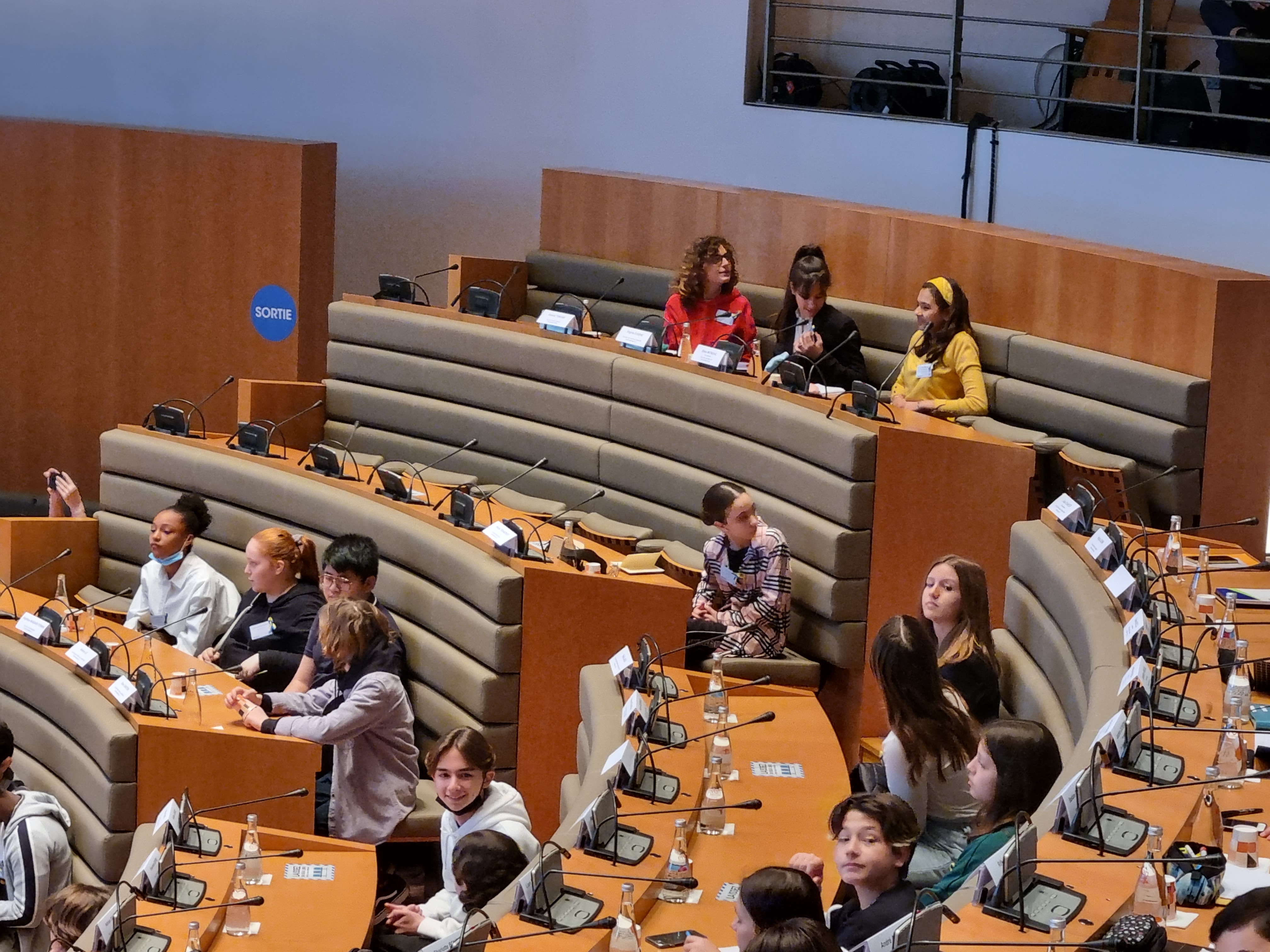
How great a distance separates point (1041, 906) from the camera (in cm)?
272

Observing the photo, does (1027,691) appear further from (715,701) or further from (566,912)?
(566,912)

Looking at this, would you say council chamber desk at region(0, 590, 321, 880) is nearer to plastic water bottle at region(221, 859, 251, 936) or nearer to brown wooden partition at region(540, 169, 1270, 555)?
plastic water bottle at region(221, 859, 251, 936)

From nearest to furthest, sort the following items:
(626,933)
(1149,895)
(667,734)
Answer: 1. (1149,895)
2. (626,933)
3. (667,734)

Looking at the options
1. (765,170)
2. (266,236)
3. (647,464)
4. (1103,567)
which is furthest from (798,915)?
(266,236)

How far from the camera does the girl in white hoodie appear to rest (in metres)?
3.70

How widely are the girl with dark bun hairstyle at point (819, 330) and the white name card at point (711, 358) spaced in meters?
0.28

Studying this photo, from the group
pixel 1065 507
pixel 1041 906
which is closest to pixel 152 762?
pixel 1065 507

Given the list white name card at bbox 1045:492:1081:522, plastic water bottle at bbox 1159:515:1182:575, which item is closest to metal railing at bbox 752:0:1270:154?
plastic water bottle at bbox 1159:515:1182:575

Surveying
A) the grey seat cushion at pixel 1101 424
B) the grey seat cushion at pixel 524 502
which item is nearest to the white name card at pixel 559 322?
the grey seat cushion at pixel 524 502

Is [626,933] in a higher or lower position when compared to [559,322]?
lower

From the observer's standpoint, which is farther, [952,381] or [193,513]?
[193,513]

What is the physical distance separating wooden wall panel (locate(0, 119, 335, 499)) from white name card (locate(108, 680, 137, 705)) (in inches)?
126

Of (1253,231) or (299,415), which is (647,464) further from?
(1253,231)

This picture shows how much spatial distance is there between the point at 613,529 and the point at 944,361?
1.13 meters
